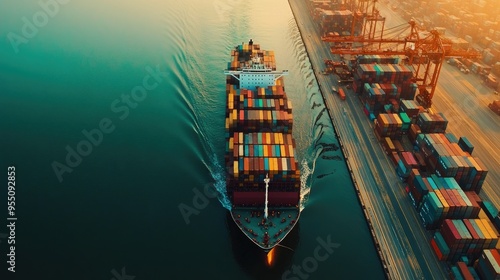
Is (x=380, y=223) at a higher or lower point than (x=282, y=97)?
lower

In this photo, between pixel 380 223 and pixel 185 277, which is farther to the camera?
pixel 380 223

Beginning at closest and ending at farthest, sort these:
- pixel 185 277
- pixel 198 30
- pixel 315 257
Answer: pixel 185 277 < pixel 315 257 < pixel 198 30

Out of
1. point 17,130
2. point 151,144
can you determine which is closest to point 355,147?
point 151,144

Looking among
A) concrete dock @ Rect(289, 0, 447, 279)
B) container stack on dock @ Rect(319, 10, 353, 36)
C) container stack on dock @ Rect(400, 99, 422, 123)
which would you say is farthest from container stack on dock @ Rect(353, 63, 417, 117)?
container stack on dock @ Rect(319, 10, 353, 36)

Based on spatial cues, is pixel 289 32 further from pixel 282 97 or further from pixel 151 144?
pixel 151 144
